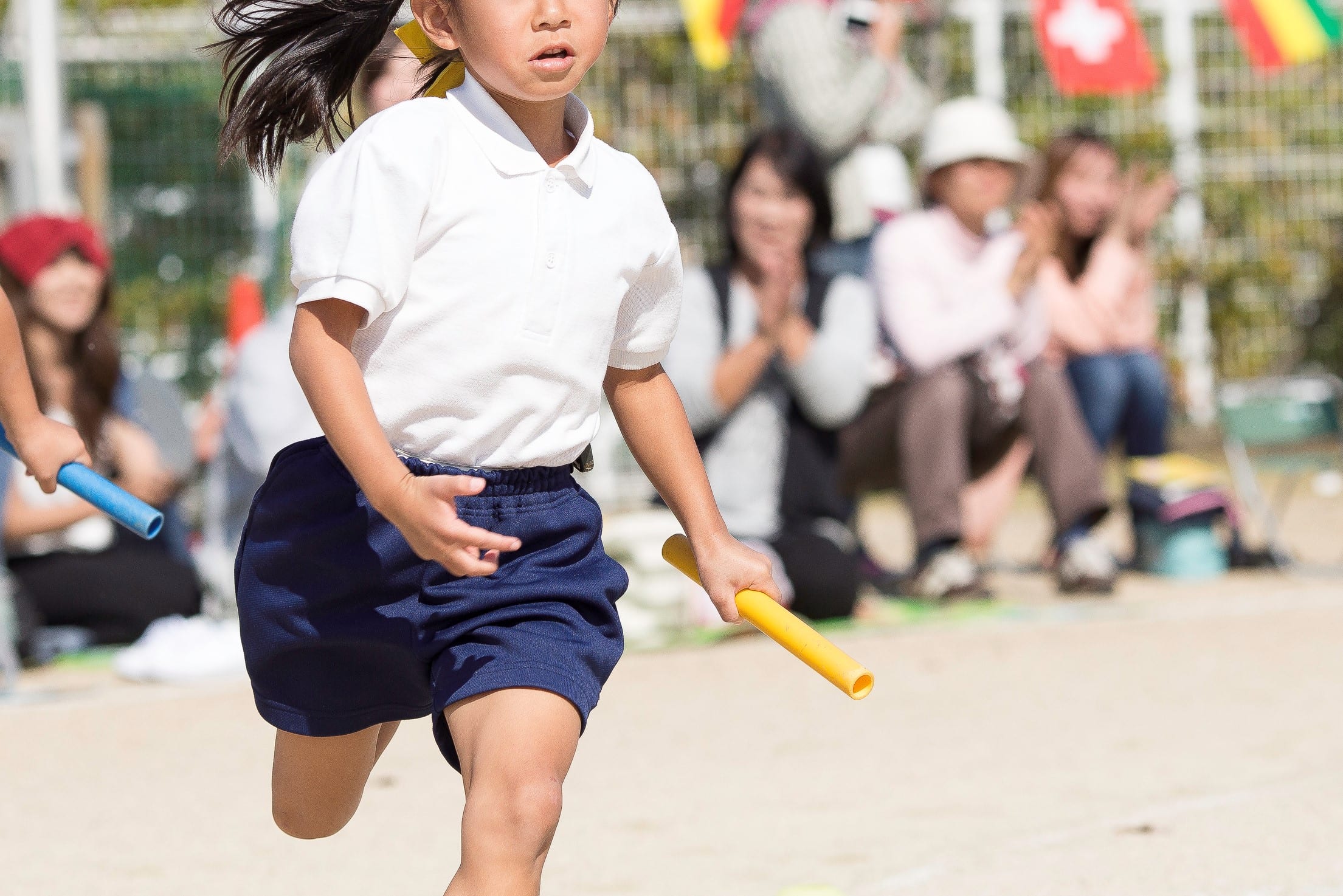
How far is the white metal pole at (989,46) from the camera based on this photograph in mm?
9180

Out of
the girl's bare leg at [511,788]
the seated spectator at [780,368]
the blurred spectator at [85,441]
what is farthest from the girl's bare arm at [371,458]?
the blurred spectator at [85,441]

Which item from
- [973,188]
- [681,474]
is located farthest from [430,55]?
[973,188]

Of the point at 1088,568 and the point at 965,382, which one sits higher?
the point at 965,382

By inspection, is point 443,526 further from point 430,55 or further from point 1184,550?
point 1184,550

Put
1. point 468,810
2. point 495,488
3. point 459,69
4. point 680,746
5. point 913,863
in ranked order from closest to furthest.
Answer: point 468,810 < point 495,488 < point 459,69 < point 913,863 < point 680,746

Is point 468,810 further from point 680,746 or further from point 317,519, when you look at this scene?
point 680,746

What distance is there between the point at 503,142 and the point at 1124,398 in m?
4.53

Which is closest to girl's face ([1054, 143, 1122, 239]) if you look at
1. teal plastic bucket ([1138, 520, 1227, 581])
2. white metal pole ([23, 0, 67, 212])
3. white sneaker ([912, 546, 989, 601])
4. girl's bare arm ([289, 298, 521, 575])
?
teal plastic bucket ([1138, 520, 1227, 581])

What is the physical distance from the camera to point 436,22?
2162 millimetres

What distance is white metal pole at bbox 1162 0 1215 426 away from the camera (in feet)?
31.4

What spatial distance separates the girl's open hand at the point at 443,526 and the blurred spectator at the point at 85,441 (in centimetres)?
356

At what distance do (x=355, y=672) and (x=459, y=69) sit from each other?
759 mm

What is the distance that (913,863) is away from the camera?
9.70ft

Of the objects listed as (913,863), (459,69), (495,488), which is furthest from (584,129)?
(913,863)
